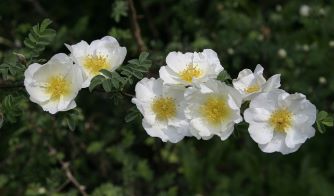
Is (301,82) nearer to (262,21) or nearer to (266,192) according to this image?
(262,21)

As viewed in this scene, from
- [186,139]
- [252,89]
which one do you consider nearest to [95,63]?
[252,89]

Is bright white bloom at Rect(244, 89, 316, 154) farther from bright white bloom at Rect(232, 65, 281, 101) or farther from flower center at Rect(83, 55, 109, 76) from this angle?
flower center at Rect(83, 55, 109, 76)

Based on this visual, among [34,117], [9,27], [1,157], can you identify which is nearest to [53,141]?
[34,117]

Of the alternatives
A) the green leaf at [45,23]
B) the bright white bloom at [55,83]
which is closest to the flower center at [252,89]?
the bright white bloom at [55,83]

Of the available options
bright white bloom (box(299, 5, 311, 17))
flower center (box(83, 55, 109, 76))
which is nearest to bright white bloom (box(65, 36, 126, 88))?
flower center (box(83, 55, 109, 76))

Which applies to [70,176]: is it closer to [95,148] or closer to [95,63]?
[95,148]

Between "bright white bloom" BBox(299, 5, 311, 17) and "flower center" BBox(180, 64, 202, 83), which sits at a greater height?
"flower center" BBox(180, 64, 202, 83)
